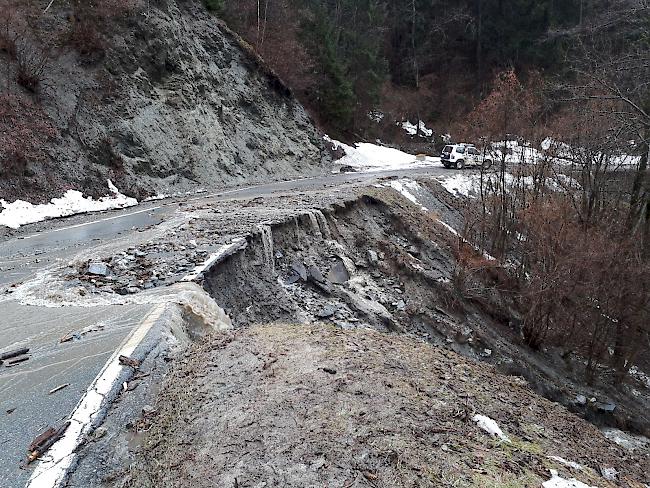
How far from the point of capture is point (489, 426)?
14.3 feet

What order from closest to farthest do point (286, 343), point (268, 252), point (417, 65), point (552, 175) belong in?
point (286, 343), point (268, 252), point (552, 175), point (417, 65)

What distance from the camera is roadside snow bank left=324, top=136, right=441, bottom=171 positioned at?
97.9 feet

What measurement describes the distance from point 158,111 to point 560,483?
62.9ft

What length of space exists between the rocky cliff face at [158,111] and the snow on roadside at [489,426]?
13492 mm

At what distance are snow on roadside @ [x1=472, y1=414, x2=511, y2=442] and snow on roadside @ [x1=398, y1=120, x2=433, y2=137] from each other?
134 feet

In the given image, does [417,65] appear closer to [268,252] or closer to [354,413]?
[268,252]

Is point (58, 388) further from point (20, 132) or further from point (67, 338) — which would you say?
point (20, 132)

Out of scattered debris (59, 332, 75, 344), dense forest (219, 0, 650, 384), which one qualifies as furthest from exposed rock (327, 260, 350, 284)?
scattered debris (59, 332, 75, 344)

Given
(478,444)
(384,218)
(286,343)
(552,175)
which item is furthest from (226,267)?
(552,175)

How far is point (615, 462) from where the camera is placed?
5.88 m

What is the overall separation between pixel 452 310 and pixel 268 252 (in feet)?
18.9

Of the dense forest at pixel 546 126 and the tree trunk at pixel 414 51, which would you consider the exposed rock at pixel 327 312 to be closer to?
the dense forest at pixel 546 126

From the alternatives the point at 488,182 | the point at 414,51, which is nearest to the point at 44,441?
Result: the point at 488,182

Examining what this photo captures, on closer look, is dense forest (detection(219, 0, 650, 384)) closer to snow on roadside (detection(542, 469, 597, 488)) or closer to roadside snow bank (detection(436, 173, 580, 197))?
roadside snow bank (detection(436, 173, 580, 197))
